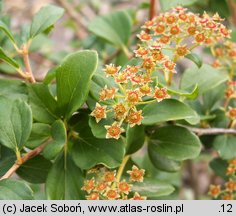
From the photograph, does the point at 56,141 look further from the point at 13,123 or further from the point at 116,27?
the point at 116,27

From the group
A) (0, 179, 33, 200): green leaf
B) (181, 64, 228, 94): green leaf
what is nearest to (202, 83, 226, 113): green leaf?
(181, 64, 228, 94): green leaf

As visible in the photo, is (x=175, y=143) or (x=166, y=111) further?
(x=175, y=143)

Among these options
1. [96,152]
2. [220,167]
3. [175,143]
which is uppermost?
[96,152]

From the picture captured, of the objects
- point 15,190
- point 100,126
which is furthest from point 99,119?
point 15,190

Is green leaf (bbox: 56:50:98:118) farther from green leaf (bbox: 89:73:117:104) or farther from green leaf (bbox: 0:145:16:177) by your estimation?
green leaf (bbox: 0:145:16:177)

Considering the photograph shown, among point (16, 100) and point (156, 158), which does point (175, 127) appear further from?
point (16, 100)

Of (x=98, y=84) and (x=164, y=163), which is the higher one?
(x=98, y=84)

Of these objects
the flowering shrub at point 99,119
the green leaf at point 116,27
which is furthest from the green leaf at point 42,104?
the green leaf at point 116,27
